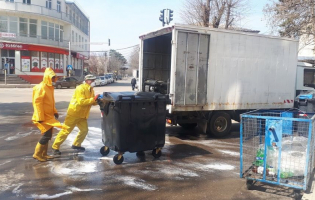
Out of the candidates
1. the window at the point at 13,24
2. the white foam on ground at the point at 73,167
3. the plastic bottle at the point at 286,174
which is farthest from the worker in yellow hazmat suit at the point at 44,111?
the window at the point at 13,24

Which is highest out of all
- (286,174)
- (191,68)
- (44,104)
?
(191,68)

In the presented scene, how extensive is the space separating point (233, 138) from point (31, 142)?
578cm

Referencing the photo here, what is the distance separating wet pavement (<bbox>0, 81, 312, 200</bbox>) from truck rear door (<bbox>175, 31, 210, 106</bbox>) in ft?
4.28

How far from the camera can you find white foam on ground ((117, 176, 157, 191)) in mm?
4696

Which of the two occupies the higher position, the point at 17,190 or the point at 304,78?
the point at 304,78

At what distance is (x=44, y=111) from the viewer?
5684 mm

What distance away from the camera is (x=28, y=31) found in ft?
128

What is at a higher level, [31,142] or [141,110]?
[141,110]

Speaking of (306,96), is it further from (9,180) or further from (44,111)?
(9,180)

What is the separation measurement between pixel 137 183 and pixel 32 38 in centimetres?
3883

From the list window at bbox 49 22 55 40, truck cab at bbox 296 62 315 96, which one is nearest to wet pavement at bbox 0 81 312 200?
truck cab at bbox 296 62 315 96

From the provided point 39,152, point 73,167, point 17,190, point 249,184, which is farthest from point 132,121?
point 249,184

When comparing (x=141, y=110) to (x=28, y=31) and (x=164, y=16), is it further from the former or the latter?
(x=28, y=31)

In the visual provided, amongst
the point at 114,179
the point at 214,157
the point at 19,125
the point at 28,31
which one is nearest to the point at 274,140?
the point at 214,157
